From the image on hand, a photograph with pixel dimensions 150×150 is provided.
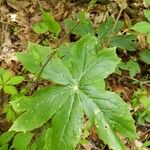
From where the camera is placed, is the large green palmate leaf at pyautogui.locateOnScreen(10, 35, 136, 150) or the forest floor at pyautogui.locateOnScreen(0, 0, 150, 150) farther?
the forest floor at pyautogui.locateOnScreen(0, 0, 150, 150)

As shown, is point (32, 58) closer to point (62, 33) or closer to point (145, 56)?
point (62, 33)

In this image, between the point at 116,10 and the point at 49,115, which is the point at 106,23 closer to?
the point at 116,10

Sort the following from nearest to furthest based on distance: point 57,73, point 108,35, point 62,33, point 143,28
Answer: point 57,73, point 143,28, point 108,35, point 62,33

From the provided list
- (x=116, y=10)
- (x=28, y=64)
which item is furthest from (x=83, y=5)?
(x=28, y=64)

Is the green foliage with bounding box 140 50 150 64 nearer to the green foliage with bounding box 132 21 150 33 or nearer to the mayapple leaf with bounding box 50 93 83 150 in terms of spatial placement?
the green foliage with bounding box 132 21 150 33

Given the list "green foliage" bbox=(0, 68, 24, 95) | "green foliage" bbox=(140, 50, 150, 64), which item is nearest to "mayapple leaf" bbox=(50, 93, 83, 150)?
"green foliage" bbox=(0, 68, 24, 95)

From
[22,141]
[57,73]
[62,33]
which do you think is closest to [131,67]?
[62,33]
